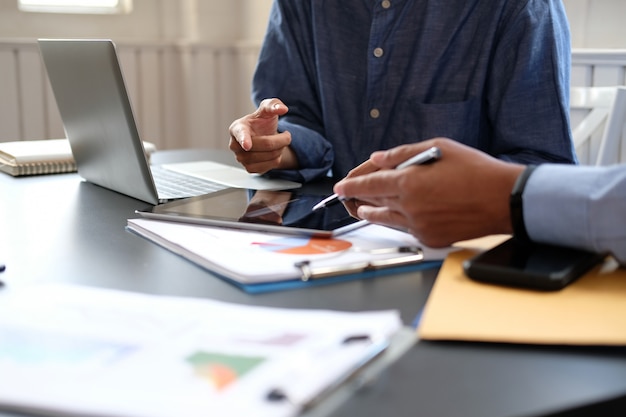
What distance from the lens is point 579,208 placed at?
26.5 inches

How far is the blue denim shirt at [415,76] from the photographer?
3.80ft

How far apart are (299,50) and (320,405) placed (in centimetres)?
110

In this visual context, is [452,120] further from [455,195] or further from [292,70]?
[455,195]

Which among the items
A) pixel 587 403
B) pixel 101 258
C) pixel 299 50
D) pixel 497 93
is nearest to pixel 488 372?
pixel 587 403

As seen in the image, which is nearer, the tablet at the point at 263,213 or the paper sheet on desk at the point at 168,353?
the paper sheet on desk at the point at 168,353

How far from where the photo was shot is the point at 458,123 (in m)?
1.28

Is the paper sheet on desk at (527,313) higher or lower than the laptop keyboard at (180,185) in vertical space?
higher

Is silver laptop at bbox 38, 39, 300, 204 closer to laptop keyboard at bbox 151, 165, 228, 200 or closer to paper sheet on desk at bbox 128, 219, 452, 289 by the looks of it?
laptop keyboard at bbox 151, 165, 228, 200

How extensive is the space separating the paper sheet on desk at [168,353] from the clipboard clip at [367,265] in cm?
9

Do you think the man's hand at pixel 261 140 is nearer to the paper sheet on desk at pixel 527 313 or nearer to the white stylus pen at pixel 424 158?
the white stylus pen at pixel 424 158

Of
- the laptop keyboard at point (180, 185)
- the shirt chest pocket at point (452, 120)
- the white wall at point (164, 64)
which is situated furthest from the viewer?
the white wall at point (164, 64)

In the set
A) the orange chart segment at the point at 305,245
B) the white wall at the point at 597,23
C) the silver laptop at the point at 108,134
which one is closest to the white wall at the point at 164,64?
the white wall at the point at 597,23

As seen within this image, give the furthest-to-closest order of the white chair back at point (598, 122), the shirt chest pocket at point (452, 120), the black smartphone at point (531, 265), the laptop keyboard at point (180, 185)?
the white chair back at point (598, 122), the shirt chest pocket at point (452, 120), the laptop keyboard at point (180, 185), the black smartphone at point (531, 265)

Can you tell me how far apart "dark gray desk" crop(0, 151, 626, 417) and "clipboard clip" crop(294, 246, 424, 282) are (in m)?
0.02
